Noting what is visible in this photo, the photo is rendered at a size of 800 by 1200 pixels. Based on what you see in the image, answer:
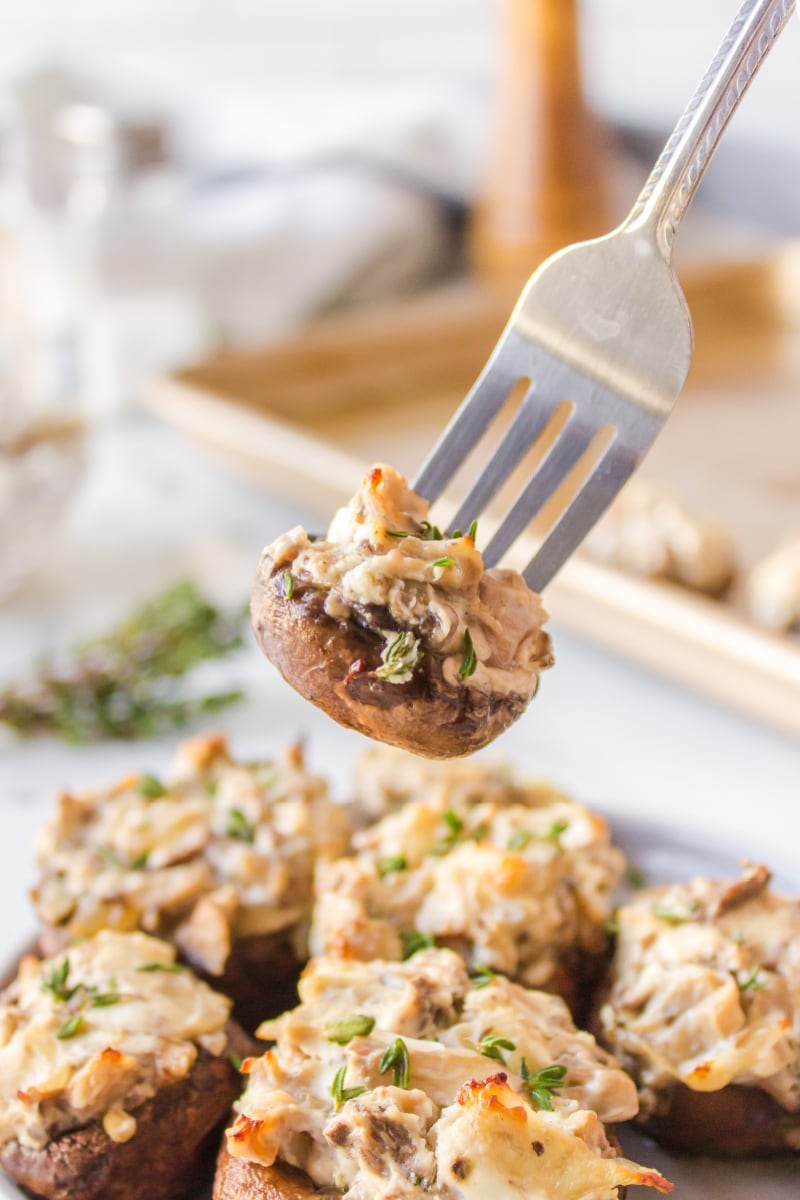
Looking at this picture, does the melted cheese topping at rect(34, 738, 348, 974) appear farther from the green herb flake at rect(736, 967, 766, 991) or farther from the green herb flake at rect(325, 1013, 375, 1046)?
the green herb flake at rect(736, 967, 766, 991)

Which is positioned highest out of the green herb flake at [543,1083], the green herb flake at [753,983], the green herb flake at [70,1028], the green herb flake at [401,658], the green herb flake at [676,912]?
the green herb flake at [401,658]

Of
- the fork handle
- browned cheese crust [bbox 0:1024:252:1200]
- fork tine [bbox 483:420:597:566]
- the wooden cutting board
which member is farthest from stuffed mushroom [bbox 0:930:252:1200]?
the wooden cutting board

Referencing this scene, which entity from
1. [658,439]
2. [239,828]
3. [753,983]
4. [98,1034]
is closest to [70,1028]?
[98,1034]

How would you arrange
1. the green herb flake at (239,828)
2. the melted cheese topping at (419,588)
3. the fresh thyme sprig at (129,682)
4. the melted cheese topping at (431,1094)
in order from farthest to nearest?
the fresh thyme sprig at (129,682)
the green herb flake at (239,828)
the melted cheese topping at (419,588)
the melted cheese topping at (431,1094)

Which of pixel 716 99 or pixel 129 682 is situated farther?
pixel 129 682

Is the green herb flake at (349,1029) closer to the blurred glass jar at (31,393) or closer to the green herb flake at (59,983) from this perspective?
the green herb flake at (59,983)

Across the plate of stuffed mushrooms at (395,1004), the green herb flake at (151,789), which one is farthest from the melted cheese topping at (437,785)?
the green herb flake at (151,789)

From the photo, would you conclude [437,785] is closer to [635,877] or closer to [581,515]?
[635,877]

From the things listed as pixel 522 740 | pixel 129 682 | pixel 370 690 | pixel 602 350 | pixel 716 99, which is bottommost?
pixel 129 682
